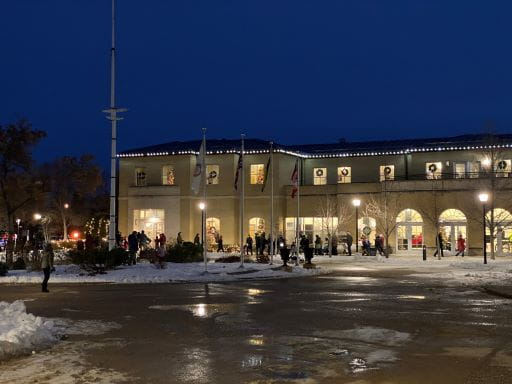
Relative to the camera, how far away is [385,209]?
50875 mm

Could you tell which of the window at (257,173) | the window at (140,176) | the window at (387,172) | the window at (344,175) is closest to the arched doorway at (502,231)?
the window at (387,172)

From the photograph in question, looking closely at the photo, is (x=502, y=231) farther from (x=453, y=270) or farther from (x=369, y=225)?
(x=453, y=270)

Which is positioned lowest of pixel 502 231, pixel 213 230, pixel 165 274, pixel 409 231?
pixel 165 274

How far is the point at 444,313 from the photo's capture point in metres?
16.5

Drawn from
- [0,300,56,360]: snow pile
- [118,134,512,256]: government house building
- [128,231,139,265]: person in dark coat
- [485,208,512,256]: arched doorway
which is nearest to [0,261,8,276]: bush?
[128,231,139,265]: person in dark coat

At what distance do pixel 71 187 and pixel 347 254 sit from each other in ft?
133

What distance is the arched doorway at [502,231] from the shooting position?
4762 cm

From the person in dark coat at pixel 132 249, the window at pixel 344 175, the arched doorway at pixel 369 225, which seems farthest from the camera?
the window at pixel 344 175

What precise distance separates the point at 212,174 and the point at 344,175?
1112cm

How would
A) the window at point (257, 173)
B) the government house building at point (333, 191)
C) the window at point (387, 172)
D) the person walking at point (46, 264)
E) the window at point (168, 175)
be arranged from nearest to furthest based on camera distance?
1. the person walking at point (46, 264)
2. the government house building at point (333, 191)
3. the window at point (257, 173)
4. the window at point (387, 172)
5. the window at point (168, 175)

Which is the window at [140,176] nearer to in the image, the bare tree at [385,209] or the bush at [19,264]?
the bare tree at [385,209]

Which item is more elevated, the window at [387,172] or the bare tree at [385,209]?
the window at [387,172]

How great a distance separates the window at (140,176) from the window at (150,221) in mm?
2437

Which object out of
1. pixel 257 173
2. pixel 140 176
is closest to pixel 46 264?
pixel 257 173
